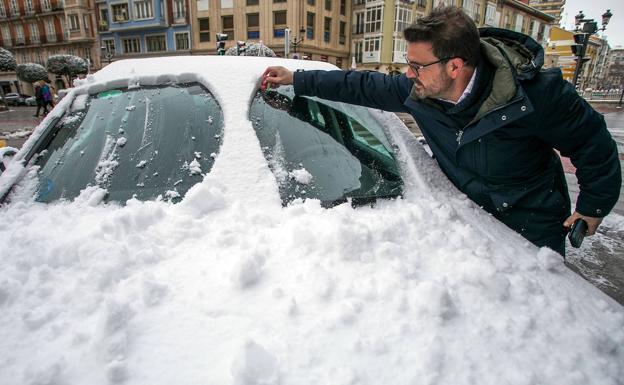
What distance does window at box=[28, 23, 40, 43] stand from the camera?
4059 cm

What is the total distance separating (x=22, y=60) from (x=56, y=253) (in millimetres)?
55193

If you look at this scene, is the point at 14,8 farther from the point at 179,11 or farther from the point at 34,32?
the point at 179,11

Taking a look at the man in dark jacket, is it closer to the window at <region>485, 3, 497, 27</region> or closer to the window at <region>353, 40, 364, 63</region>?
the window at <region>353, 40, 364, 63</region>

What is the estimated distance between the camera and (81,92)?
1.96 m

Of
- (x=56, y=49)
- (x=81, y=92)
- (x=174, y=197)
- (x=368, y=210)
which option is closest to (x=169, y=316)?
(x=174, y=197)

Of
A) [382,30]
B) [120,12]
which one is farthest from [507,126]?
[120,12]

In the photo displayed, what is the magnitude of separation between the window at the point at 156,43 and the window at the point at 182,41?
136cm

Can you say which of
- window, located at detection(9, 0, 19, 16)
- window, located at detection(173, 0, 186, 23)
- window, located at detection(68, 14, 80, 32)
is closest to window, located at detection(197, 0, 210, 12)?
window, located at detection(173, 0, 186, 23)

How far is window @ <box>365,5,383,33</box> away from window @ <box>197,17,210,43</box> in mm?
15140

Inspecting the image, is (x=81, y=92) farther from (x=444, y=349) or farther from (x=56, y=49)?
(x=56, y=49)

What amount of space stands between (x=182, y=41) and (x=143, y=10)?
15.1 feet

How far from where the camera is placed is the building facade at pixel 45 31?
124ft

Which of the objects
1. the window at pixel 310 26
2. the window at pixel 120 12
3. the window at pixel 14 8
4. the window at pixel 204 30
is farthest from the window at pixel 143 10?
the window at pixel 14 8

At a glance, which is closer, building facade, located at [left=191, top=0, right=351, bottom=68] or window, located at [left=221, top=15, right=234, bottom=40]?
building facade, located at [left=191, top=0, right=351, bottom=68]
